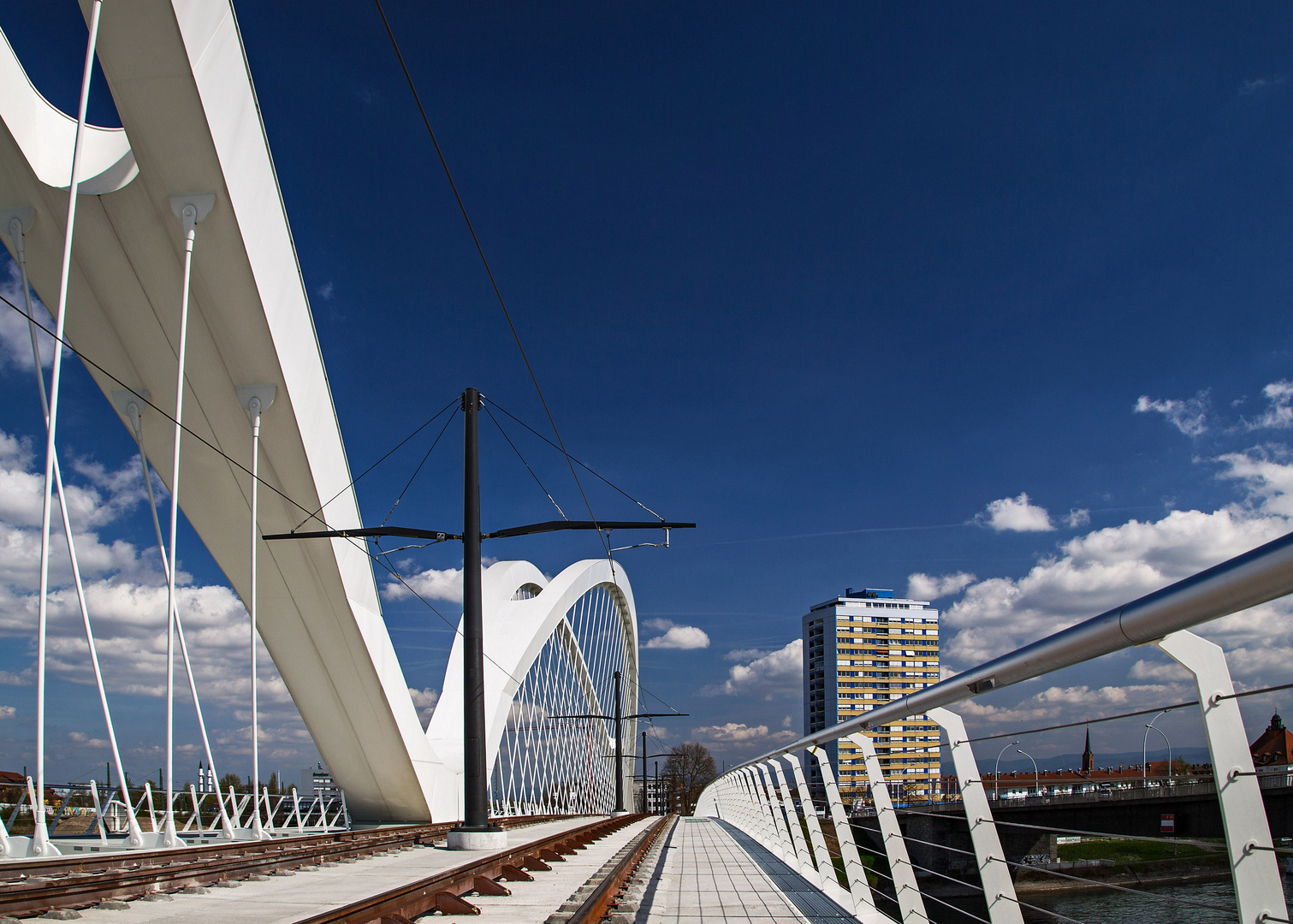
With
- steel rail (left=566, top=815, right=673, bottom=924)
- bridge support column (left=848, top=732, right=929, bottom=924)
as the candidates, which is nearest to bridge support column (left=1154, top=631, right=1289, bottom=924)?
bridge support column (left=848, top=732, right=929, bottom=924)

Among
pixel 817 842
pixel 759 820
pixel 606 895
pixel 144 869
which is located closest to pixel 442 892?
pixel 606 895

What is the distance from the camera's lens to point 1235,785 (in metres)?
1.77

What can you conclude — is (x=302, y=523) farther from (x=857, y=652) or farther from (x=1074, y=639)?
(x=857, y=652)

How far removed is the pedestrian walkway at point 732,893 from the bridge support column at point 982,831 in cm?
179

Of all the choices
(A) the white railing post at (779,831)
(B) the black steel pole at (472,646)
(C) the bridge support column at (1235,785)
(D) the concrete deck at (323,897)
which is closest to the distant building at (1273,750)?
(C) the bridge support column at (1235,785)

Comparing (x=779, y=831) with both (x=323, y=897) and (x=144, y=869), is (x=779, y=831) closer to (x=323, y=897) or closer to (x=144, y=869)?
(x=323, y=897)

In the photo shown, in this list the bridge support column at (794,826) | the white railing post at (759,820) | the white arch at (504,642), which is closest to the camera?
the bridge support column at (794,826)

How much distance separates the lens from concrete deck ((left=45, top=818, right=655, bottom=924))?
434 centimetres

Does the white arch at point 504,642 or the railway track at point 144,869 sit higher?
the white arch at point 504,642

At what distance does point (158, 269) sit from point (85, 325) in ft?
4.44

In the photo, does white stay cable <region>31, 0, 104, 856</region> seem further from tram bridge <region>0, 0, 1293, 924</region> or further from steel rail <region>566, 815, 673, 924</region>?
steel rail <region>566, 815, 673, 924</region>

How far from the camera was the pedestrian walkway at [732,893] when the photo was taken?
4.77 m

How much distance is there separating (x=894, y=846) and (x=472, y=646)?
721 cm

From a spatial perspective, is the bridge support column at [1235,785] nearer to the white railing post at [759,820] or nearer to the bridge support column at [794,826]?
the bridge support column at [794,826]
